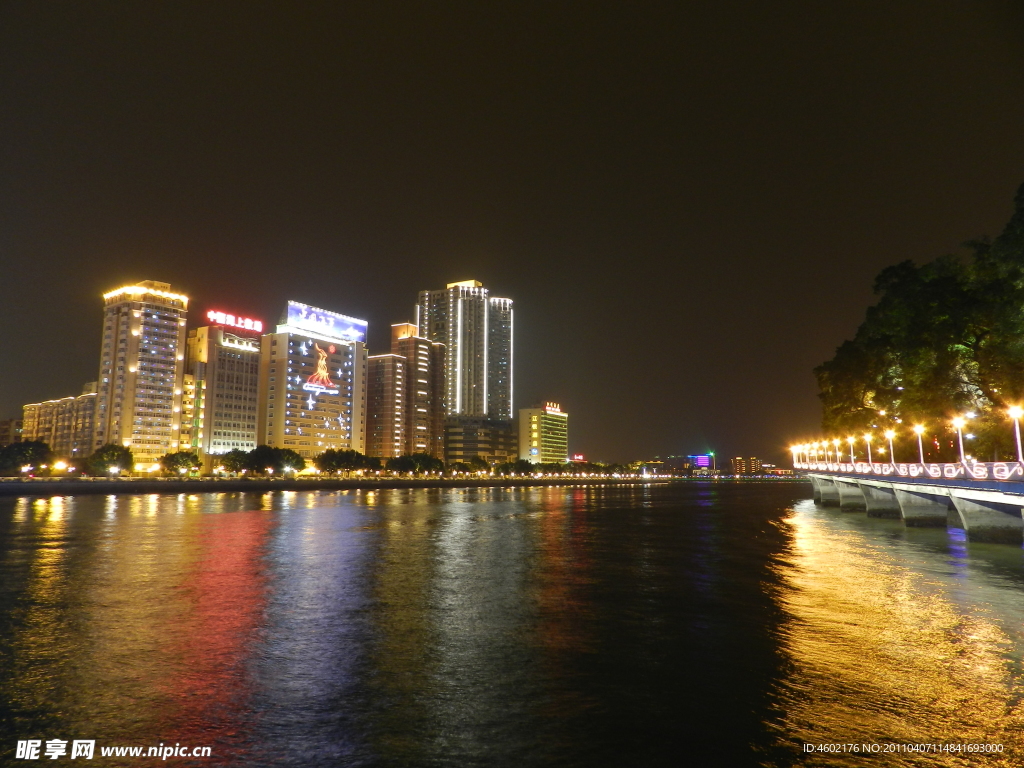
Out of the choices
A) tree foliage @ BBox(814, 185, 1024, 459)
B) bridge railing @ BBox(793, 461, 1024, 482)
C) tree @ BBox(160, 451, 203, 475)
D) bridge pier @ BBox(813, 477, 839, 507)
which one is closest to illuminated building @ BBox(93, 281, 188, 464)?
tree @ BBox(160, 451, 203, 475)

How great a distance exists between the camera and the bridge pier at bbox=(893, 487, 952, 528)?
179 feet

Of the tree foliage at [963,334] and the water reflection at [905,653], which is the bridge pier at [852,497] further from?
the water reflection at [905,653]

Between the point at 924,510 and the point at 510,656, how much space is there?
172 feet

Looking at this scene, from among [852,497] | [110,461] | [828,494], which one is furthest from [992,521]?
[110,461]

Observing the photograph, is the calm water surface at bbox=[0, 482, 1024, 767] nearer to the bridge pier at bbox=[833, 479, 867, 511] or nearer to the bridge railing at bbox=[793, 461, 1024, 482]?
the bridge railing at bbox=[793, 461, 1024, 482]

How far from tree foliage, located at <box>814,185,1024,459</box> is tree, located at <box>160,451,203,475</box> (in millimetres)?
161351

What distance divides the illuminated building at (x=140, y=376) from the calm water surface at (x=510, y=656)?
17347 centimetres

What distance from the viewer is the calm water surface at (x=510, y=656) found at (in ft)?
35.1

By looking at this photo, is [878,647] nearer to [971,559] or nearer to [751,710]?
[751,710]

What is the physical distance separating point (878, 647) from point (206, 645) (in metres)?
16.5

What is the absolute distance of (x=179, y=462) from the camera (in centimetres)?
17025

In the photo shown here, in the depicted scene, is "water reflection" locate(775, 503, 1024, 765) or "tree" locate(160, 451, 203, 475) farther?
"tree" locate(160, 451, 203, 475)

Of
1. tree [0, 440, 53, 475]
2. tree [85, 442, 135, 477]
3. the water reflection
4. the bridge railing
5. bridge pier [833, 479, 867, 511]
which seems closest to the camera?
the water reflection

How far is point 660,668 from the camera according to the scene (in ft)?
48.7
